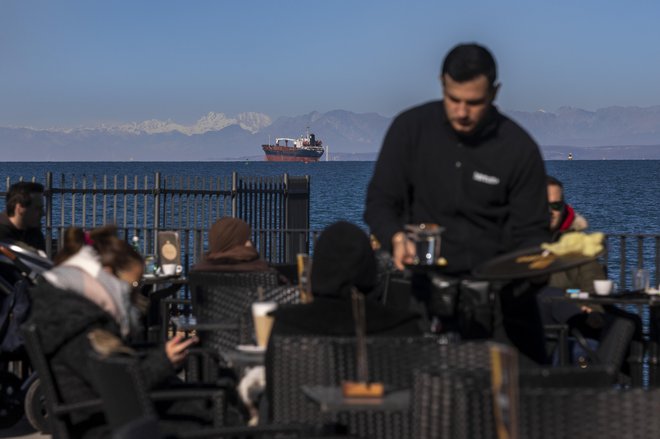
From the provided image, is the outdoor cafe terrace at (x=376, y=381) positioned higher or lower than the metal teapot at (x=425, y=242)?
lower

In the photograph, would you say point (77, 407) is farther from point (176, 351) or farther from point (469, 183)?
point (469, 183)

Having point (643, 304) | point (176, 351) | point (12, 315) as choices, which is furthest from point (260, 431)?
point (643, 304)

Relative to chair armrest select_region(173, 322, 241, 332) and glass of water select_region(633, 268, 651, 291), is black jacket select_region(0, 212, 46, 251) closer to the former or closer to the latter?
chair armrest select_region(173, 322, 241, 332)

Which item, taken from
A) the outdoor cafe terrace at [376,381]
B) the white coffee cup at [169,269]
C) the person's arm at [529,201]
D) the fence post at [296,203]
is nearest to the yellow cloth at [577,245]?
the person's arm at [529,201]

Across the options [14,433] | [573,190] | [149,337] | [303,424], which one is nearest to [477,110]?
[303,424]

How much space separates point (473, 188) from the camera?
4938 mm

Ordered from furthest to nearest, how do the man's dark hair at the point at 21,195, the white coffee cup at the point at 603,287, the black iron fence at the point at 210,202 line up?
the black iron fence at the point at 210,202 < the man's dark hair at the point at 21,195 < the white coffee cup at the point at 603,287

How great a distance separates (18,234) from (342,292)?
5.25 m

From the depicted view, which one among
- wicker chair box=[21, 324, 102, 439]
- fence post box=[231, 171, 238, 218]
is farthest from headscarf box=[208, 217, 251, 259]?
fence post box=[231, 171, 238, 218]

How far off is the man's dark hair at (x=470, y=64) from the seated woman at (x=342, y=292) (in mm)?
659

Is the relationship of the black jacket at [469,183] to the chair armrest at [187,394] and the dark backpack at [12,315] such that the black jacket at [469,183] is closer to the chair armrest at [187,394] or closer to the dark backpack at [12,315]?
the chair armrest at [187,394]

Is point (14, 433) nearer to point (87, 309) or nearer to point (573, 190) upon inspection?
point (87, 309)

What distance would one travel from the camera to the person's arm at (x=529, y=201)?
493 centimetres

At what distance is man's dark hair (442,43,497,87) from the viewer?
472cm
